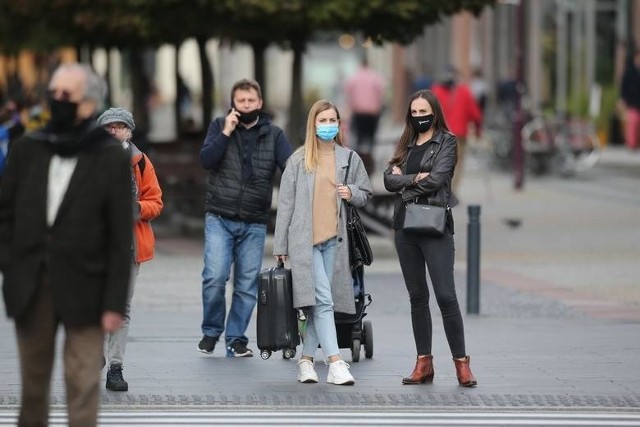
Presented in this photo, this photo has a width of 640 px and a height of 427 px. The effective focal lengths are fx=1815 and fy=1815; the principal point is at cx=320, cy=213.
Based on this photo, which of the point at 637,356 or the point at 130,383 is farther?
the point at 637,356

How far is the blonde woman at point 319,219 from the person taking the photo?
10.2 m

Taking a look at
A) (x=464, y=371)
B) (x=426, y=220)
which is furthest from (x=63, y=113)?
(x=464, y=371)

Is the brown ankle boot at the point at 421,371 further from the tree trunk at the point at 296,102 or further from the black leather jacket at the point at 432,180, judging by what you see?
the tree trunk at the point at 296,102

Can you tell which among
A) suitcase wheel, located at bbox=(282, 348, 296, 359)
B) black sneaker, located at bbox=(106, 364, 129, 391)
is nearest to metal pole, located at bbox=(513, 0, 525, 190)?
suitcase wheel, located at bbox=(282, 348, 296, 359)

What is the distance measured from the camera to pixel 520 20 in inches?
1102

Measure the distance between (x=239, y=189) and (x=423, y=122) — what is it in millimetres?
1528

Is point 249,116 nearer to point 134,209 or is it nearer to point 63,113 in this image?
point 134,209

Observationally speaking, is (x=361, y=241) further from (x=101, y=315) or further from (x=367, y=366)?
(x=101, y=315)

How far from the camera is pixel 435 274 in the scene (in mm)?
10086

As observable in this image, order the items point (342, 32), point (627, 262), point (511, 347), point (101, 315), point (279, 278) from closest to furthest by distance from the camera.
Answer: point (101, 315)
point (279, 278)
point (511, 347)
point (627, 262)
point (342, 32)

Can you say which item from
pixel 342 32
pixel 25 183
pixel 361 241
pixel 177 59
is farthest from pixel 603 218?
pixel 25 183

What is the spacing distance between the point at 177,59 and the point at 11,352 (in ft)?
58.3

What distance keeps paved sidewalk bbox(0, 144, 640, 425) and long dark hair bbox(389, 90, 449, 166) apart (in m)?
1.30

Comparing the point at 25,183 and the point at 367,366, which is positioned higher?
the point at 25,183
